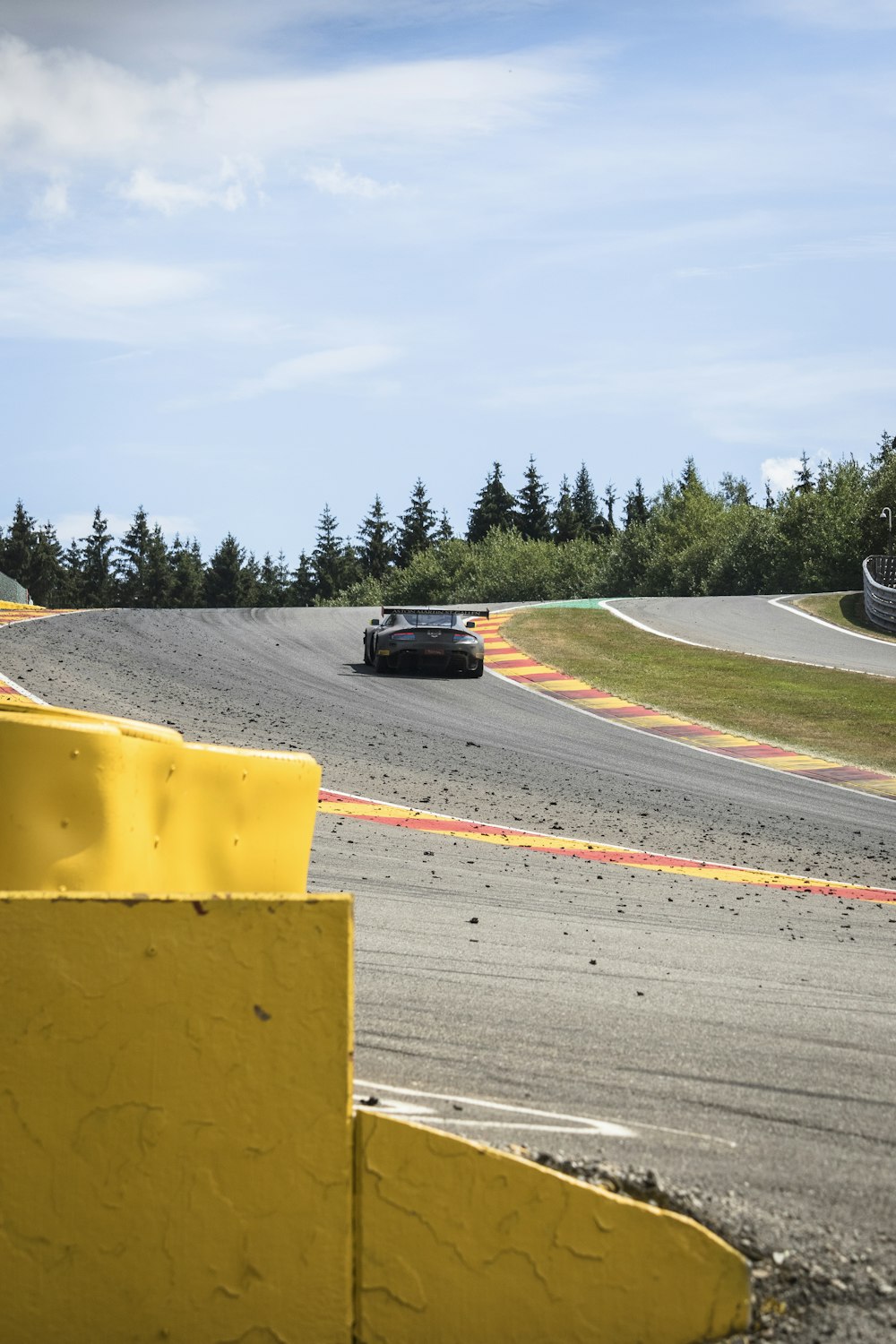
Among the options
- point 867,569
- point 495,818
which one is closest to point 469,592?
point 867,569

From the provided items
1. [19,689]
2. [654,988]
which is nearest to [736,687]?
[19,689]

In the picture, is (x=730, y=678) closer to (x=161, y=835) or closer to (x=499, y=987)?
(x=499, y=987)

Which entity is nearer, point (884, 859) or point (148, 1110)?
point (148, 1110)

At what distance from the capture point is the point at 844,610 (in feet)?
124

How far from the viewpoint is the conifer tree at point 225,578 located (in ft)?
393

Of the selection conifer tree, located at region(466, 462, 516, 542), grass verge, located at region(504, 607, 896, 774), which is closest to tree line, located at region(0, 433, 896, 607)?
conifer tree, located at region(466, 462, 516, 542)

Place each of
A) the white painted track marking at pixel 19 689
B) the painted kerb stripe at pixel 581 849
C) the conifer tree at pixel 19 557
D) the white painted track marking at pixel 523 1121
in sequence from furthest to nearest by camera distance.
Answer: the conifer tree at pixel 19 557 → the white painted track marking at pixel 19 689 → the painted kerb stripe at pixel 581 849 → the white painted track marking at pixel 523 1121

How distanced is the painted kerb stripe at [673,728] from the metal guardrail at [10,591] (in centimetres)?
1741

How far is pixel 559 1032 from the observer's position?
4715 mm

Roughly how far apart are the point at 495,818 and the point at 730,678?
42.5 feet

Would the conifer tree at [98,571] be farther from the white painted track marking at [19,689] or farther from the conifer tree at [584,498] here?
the white painted track marking at [19,689]

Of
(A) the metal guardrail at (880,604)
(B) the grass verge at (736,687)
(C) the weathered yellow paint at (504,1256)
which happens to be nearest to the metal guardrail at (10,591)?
(B) the grass verge at (736,687)

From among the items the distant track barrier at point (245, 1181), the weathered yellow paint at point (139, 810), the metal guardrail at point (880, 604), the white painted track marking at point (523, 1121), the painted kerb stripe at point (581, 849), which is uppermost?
the metal guardrail at point (880, 604)

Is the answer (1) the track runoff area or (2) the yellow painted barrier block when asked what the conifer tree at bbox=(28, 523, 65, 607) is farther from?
(2) the yellow painted barrier block
